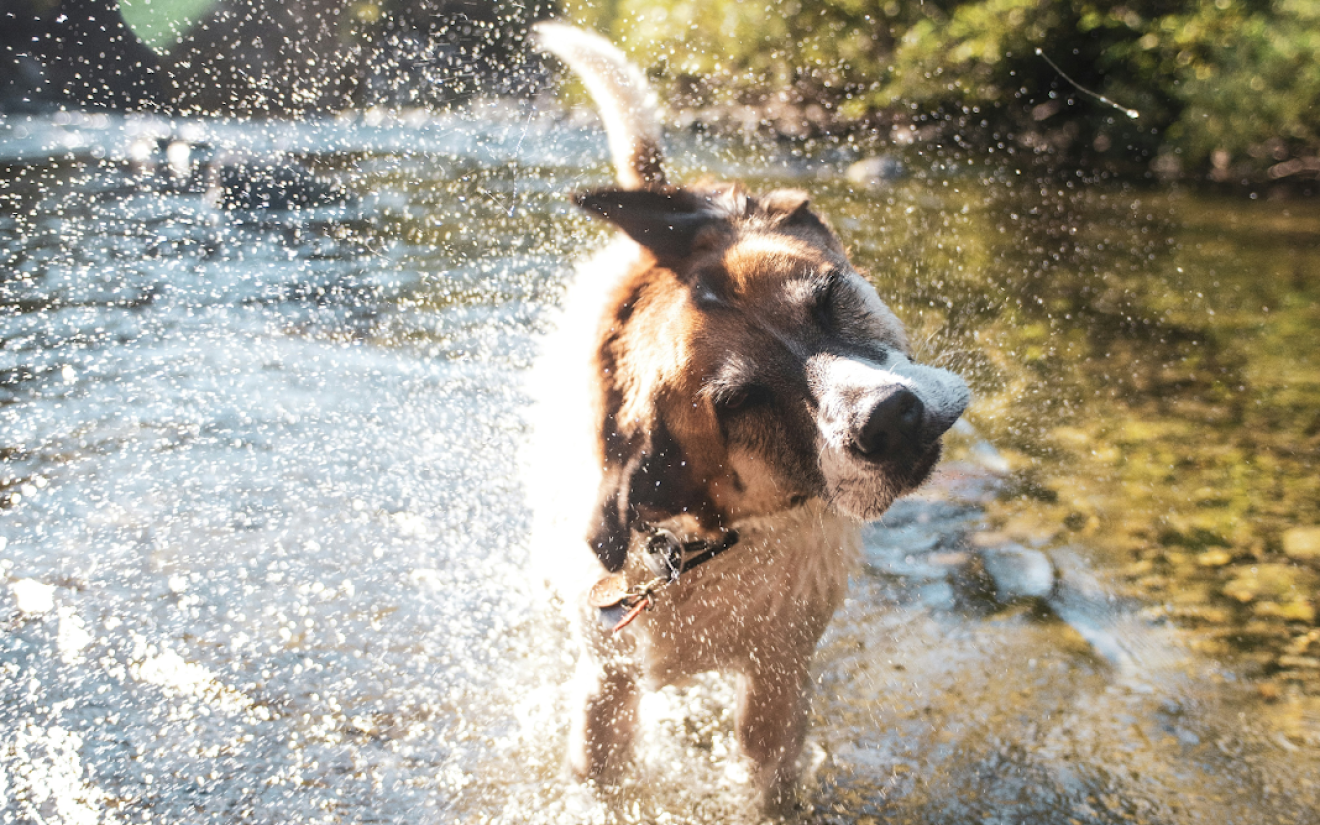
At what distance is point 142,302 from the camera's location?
6.34 metres

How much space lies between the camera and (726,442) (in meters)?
2.51

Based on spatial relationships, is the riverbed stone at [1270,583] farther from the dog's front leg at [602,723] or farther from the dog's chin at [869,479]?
the dog's front leg at [602,723]

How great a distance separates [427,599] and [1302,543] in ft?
11.4

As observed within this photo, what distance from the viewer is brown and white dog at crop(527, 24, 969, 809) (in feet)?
7.93

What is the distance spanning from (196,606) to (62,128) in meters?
11.0

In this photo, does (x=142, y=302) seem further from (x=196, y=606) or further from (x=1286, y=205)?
(x=1286, y=205)

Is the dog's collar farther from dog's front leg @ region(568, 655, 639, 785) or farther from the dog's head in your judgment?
dog's front leg @ region(568, 655, 639, 785)

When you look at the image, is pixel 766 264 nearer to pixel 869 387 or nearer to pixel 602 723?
pixel 869 387

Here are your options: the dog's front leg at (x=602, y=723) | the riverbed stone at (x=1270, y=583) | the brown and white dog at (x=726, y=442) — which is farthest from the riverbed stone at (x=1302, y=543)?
the dog's front leg at (x=602, y=723)

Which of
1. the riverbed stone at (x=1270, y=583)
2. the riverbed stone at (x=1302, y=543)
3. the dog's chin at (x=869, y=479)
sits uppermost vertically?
the dog's chin at (x=869, y=479)

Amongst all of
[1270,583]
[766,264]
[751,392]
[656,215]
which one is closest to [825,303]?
[766,264]

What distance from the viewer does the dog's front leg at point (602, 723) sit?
2908 millimetres

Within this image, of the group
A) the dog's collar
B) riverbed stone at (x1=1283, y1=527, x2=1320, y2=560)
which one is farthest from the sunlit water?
the dog's collar

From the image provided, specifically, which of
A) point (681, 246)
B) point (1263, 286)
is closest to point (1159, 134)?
point (1263, 286)
